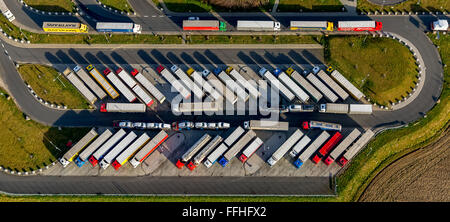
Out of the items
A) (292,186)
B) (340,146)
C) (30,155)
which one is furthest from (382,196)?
(30,155)

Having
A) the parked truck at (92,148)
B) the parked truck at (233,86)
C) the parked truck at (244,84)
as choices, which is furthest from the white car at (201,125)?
the parked truck at (92,148)

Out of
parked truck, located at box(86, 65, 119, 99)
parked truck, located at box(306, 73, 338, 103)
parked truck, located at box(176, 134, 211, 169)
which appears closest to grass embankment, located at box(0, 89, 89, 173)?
parked truck, located at box(86, 65, 119, 99)

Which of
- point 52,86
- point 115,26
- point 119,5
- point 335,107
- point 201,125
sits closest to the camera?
point 201,125

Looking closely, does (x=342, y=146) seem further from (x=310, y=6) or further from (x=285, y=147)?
(x=310, y=6)

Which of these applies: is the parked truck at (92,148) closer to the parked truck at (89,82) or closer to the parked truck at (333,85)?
the parked truck at (89,82)

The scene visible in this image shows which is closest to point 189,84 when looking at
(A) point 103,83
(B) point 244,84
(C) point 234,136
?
(B) point 244,84

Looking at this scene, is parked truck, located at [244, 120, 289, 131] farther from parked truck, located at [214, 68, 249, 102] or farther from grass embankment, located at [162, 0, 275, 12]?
grass embankment, located at [162, 0, 275, 12]
